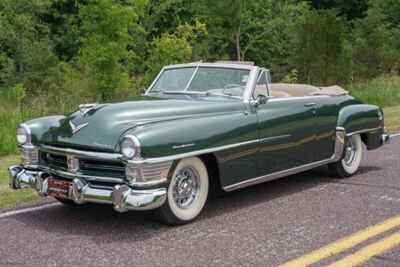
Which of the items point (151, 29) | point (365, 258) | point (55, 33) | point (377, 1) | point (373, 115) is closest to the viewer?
point (365, 258)

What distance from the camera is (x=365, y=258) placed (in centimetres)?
500

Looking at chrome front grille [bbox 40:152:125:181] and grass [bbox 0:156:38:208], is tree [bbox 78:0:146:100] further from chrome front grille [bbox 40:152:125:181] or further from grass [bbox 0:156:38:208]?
chrome front grille [bbox 40:152:125:181]

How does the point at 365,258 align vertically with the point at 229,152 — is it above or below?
below

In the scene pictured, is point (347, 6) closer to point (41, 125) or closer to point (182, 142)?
point (41, 125)

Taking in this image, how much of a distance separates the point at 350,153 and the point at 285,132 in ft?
5.80

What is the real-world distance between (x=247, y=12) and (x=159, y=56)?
49.8ft

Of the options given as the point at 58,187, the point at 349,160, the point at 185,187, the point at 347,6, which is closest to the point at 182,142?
the point at 185,187

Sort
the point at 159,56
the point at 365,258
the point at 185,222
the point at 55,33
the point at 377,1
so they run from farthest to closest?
1. the point at 377,1
2. the point at 55,33
3. the point at 159,56
4. the point at 185,222
5. the point at 365,258

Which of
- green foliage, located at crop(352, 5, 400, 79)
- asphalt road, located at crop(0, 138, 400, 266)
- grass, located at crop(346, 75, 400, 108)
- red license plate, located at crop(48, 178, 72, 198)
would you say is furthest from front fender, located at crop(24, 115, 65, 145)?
green foliage, located at crop(352, 5, 400, 79)

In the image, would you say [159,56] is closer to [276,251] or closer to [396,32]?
[276,251]

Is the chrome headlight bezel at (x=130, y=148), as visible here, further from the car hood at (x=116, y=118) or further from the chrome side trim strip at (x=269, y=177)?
the chrome side trim strip at (x=269, y=177)

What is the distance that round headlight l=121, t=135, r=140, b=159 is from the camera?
18.3 ft

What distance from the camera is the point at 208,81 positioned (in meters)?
7.40

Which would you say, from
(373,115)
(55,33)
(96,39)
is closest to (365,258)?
(373,115)
